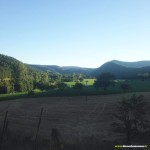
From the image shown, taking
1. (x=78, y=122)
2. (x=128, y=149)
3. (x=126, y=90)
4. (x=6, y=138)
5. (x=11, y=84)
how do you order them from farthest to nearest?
(x=11, y=84) < (x=126, y=90) < (x=78, y=122) < (x=6, y=138) < (x=128, y=149)

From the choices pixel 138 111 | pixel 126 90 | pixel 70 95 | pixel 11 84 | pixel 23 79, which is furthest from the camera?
pixel 23 79

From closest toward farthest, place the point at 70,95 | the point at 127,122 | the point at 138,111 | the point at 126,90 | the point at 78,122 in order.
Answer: the point at 127,122 → the point at 138,111 → the point at 78,122 → the point at 70,95 → the point at 126,90

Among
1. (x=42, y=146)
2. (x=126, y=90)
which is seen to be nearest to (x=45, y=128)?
(x=42, y=146)

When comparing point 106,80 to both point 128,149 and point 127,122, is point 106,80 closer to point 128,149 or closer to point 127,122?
point 127,122

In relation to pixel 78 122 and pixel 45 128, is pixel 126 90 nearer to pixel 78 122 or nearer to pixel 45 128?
pixel 78 122

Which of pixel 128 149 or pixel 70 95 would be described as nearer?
pixel 128 149

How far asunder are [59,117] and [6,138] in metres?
27.8

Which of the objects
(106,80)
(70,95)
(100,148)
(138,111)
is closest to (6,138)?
(100,148)

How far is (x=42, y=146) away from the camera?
16.8 metres

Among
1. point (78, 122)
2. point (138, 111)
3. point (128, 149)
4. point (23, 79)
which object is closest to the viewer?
point (128, 149)

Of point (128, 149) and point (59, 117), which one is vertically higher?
point (128, 149)

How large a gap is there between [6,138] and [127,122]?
896 cm

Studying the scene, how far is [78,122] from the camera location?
41031 millimetres

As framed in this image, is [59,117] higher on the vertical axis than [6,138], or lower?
lower
